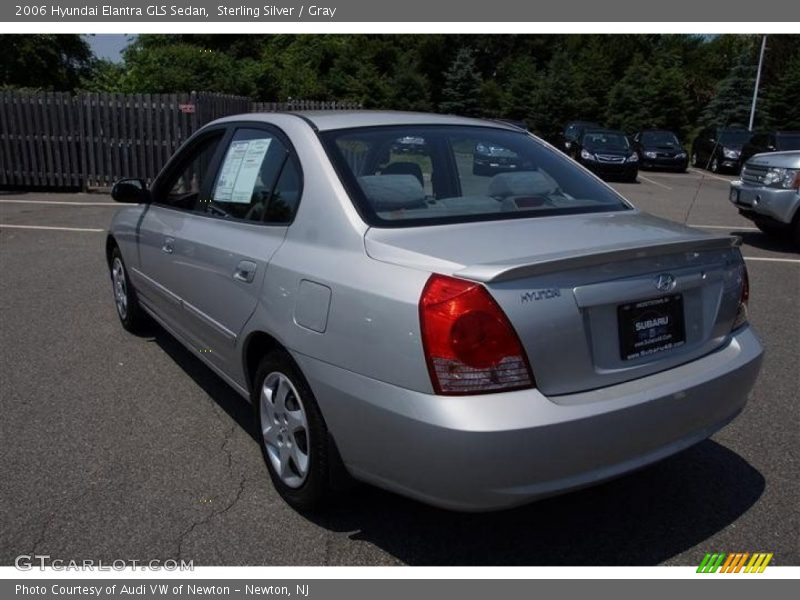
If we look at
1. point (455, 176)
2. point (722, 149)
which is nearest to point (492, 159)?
point (455, 176)

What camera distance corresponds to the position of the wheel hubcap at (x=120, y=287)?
543 cm

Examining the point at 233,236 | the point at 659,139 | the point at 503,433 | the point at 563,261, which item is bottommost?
the point at 503,433

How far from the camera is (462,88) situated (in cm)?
3800

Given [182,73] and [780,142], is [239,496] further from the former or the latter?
[182,73]

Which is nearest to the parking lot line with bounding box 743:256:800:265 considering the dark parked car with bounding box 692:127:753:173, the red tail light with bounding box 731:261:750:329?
the red tail light with bounding box 731:261:750:329

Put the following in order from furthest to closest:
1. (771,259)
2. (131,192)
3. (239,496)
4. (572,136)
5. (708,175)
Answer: (572,136) → (708,175) → (771,259) → (131,192) → (239,496)

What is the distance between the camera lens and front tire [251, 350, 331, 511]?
2814 millimetres

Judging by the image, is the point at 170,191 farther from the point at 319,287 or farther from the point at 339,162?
the point at 319,287

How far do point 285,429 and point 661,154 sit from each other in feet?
79.4

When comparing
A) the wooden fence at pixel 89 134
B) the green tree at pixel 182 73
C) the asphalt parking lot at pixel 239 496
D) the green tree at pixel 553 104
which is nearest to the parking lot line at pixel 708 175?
the green tree at pixel 553 104

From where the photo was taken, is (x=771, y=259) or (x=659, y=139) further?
(x=659, y=139)

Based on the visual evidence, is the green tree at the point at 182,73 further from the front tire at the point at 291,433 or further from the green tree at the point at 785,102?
the green tree at the point at 785,102

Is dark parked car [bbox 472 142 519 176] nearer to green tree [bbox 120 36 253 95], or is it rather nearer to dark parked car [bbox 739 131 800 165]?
dark parked car [bbox 739 131 800 165]

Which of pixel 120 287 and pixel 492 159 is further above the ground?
pixel 492 159
